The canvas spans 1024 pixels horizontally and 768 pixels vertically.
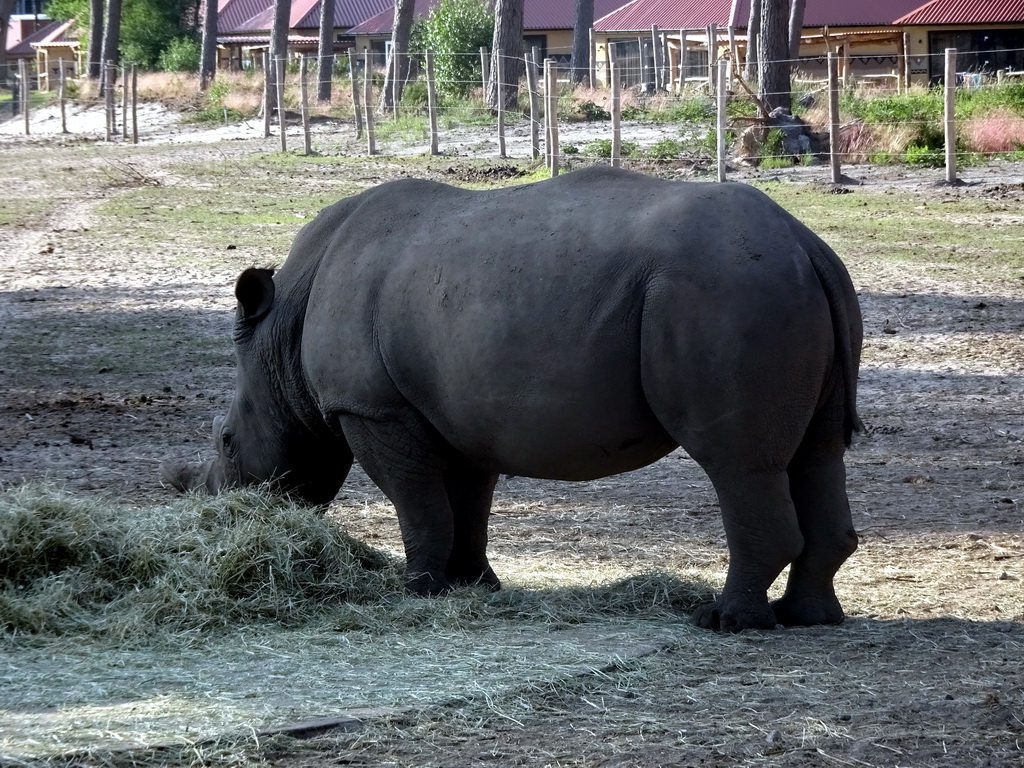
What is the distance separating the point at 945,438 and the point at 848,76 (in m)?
28.8

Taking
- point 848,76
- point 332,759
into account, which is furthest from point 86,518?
point 848,76

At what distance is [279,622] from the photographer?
5.54 m

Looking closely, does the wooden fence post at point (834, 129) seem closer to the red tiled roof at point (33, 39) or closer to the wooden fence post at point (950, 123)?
the wooden fence post at point (950, 123)

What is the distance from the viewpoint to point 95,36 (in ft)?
181

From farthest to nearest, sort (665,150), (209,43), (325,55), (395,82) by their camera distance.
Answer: (209,43)
(325,55)
(395,82)
(665,150)

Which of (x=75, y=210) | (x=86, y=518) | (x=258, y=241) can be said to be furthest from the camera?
(x=75, y=210)

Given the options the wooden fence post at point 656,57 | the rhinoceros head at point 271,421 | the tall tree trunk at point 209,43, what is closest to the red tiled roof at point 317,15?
the tall tree trunk at point 209,43

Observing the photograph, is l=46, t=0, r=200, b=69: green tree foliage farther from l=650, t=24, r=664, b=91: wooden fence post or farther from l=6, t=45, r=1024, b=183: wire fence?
l=650, t=24, r=664, b=91: wooden fence post

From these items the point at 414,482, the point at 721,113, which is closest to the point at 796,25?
the point at 721,113

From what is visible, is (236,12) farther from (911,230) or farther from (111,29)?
(911,230)

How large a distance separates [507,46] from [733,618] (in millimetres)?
28959

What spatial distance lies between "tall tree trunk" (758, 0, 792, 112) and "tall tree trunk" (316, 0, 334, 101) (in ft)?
56.2

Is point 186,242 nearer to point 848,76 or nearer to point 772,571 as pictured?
point 772,571

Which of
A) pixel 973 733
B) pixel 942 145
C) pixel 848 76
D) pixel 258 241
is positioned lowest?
pixel 973 733
